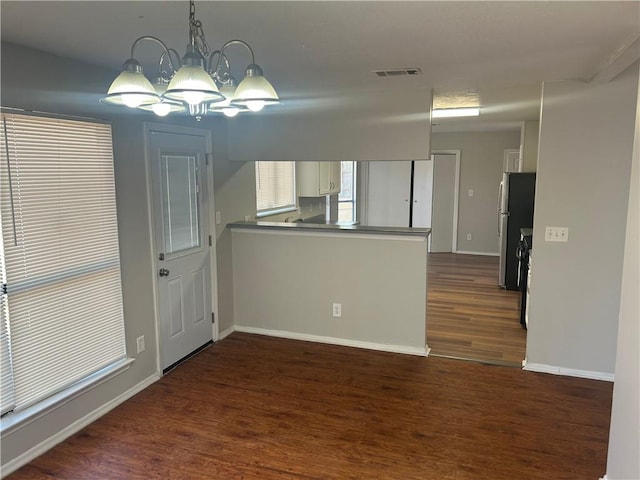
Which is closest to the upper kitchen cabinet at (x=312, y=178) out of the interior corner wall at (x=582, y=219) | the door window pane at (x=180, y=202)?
the door window pane at (x=180, y=202)

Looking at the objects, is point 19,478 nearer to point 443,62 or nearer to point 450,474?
point 450,474

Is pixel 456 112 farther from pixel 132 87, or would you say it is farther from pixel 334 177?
pixel 132 87

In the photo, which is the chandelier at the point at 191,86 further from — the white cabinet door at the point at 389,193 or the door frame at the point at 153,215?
the white cabinet door at the point at 389,193

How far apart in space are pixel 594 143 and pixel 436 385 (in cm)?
212

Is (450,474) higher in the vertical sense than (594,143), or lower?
lower

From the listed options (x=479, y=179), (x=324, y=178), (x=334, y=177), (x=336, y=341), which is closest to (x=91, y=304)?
(x=336, y=341)

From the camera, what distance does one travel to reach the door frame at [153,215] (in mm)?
3377

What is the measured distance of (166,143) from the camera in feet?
11.7

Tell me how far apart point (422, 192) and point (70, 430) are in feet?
23.1

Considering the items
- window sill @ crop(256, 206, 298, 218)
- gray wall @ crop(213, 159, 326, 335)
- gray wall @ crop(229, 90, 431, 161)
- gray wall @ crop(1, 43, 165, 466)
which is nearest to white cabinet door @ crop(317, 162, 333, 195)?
window sill @ crop(256, 206, 298, 218)

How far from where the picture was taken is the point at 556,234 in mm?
3518

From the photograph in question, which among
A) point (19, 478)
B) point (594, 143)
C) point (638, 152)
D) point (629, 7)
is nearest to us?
point (629, 7)

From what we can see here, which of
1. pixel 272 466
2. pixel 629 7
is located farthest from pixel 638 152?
pixel 272 466

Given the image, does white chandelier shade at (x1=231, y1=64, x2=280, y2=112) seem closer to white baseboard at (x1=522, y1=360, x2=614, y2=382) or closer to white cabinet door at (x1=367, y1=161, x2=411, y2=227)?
white baseboard at (x1=522, y1=360, x2=614, y2=382)
